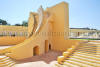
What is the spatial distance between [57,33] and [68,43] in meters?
2.49

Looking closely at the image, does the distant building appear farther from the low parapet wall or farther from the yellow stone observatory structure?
the low parapet wall

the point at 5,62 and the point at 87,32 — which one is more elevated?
the point at 87,32

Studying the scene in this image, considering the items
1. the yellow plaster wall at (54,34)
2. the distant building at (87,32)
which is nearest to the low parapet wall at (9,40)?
the yellow plaster wall at (54,34)

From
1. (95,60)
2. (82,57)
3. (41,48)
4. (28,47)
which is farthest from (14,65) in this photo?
(95,60)

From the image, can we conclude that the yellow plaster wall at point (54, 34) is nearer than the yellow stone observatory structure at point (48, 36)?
No

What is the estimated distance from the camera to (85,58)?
6391mm

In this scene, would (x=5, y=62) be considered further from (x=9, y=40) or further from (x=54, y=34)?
(x=9, y=40)

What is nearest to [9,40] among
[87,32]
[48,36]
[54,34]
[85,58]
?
[48,36]

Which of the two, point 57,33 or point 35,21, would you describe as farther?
point 35,21

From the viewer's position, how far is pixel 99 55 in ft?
20.1

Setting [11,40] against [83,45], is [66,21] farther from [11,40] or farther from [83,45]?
[11,40]

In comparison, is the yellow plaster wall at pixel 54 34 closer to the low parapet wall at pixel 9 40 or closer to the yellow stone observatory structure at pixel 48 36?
the yellow stone observatory structure at pixel 48 36

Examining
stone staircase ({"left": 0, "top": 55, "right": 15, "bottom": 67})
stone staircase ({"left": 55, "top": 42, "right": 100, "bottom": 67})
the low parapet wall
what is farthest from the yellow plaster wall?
the low parapet wall

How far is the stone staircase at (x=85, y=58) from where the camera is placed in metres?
5.77
